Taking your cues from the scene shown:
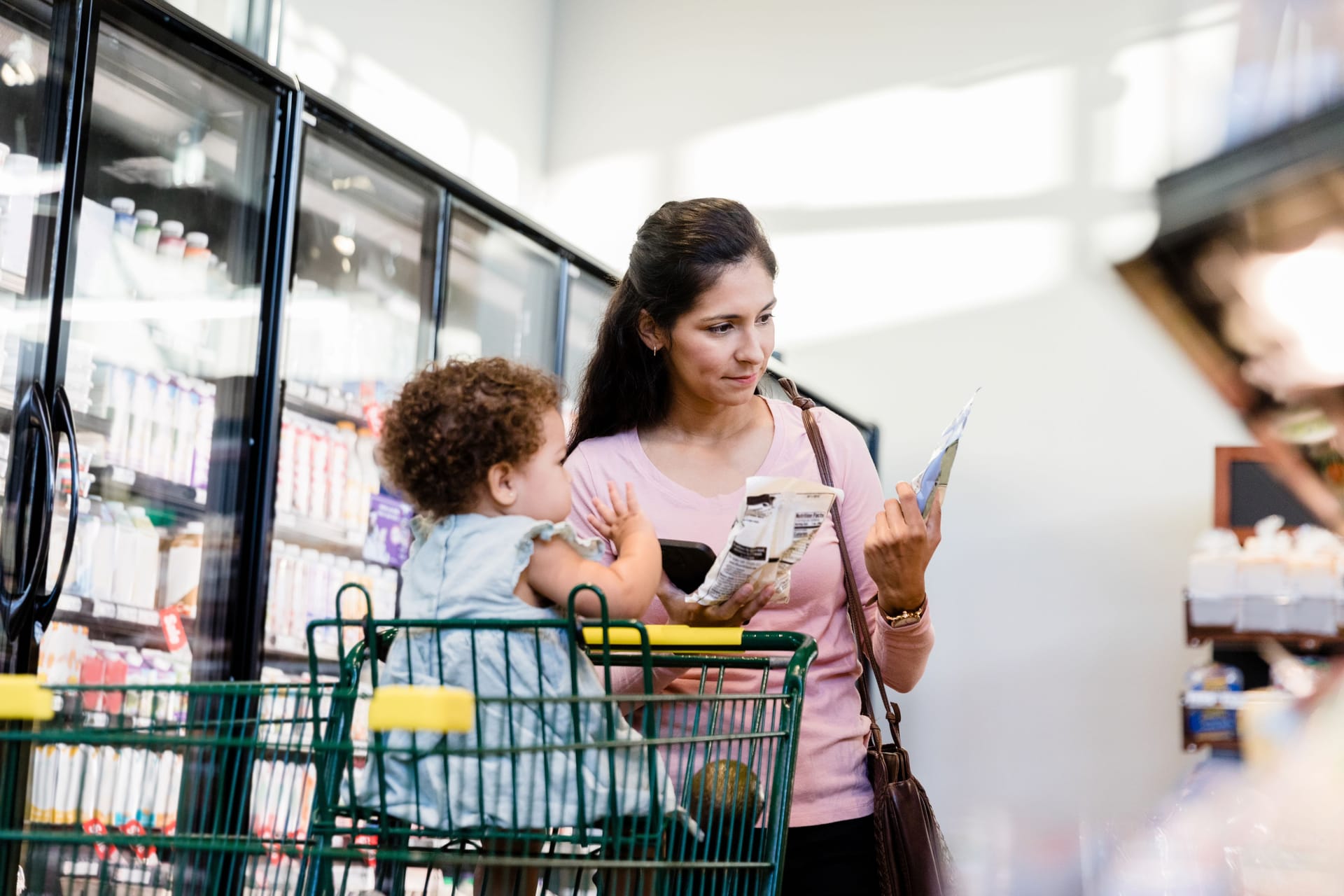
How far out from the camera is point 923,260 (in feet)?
20.3

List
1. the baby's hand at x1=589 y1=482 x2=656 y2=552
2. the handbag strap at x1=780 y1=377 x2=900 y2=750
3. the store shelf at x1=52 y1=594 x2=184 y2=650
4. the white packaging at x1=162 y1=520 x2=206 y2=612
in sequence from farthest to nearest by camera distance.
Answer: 1. the white packaging at x1=162 y1=520 x2=206 y2=612
2. the store shelf at x1=52 y1=594 x2=184 y2=650
3. the handbag strap at x1=780 y1=377 x2=900 y2=750
4. the baby's hand at x1=589 y1=482 x2=656 y2=552

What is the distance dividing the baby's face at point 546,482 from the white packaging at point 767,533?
191mm

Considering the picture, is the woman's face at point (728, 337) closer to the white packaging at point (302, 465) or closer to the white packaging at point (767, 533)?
the white packaging at point (767, 533)

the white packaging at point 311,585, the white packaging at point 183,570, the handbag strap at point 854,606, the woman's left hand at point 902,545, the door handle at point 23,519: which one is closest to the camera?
the woman's left hand at point 902,545

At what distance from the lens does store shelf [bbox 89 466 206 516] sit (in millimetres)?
2830

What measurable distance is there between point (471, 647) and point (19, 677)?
1.33 ft

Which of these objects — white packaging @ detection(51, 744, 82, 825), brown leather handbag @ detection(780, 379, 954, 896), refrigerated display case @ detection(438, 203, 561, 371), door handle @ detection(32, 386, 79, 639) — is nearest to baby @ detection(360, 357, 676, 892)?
brown leather handbag @ detection(780, 379, 954, 896)

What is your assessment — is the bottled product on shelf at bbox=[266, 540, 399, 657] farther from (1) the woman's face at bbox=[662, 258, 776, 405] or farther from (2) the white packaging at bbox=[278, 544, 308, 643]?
(1) the woman's face at bbox=[662, 258, 776, 405]

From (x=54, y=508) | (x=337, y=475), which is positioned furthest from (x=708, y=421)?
(x=337, y=475)

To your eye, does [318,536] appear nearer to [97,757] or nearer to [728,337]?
[97,757]

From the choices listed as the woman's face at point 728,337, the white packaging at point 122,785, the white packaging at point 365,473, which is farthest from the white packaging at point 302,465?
the woman's face at point 728,337

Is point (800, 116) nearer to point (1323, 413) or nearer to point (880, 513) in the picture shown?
point (1323, 413)

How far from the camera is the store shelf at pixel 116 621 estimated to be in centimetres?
275

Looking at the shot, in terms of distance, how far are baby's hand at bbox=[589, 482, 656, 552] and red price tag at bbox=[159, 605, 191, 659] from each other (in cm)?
175
